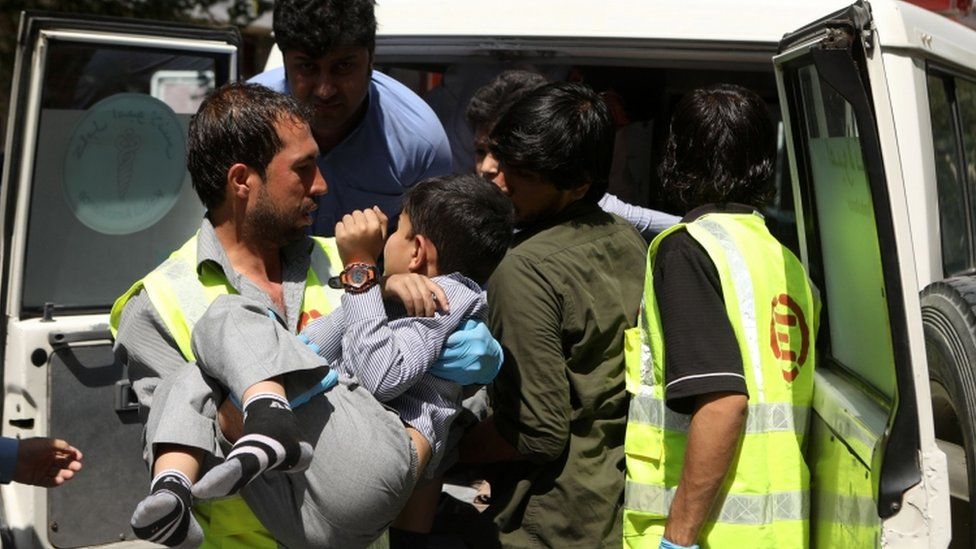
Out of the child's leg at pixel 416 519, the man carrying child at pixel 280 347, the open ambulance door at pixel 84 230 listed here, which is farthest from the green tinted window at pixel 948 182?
the open ambulance door at pixel 84 230

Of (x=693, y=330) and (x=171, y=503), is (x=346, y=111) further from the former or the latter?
(x=171, y=503)

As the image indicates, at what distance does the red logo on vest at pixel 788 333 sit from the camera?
278 cm

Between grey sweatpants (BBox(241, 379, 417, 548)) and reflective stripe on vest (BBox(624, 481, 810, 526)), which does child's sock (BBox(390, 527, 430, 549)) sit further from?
reflective stripe on vest (BBox(624, 481, 810, 526))

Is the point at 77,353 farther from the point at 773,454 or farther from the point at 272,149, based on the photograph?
the point at 773,454

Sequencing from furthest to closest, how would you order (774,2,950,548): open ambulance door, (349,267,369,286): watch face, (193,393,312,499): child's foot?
1. (349,267,369,286): watch face
2. (193,393,312,499): child's foot
3. (774,2,950,548): open ambulance door

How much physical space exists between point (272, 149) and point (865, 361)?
1.29 metres

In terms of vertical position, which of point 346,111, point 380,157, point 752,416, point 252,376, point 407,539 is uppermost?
point 346,111

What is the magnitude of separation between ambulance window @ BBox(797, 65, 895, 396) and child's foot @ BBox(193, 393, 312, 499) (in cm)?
107

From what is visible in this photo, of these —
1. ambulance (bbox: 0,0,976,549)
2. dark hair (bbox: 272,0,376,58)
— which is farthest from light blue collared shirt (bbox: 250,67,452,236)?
ambulance (bbox: 0,0,976,549)

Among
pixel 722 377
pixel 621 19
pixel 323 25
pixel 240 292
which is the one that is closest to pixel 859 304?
pixel 722 377

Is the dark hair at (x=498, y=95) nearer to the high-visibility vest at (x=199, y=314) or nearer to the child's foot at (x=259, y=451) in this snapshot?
the high-visibility vest at (x=199, y=314)

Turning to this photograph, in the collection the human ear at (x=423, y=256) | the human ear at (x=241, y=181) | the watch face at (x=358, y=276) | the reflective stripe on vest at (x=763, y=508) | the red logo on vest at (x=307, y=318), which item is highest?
the human ear at (x=241, y=181)

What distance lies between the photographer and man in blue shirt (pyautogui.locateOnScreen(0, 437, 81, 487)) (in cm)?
328

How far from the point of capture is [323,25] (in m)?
3.75
